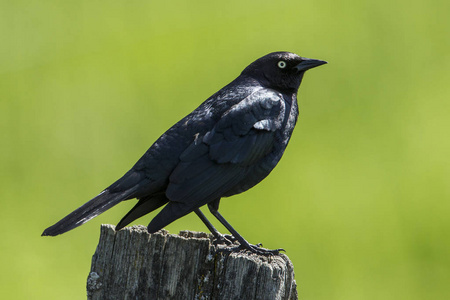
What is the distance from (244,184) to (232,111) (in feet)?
1.80

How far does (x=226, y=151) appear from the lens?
414cm

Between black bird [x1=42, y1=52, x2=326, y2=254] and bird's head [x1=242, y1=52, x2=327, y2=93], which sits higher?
bird's head [x1=242, y1=52, x2=327, y2=93]

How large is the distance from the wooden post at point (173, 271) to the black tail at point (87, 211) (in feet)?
1.04

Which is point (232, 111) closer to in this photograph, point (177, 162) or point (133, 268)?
point (177, 162)

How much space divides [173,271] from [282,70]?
2.24 metres

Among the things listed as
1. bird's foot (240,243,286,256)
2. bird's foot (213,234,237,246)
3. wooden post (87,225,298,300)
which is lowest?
bird's foot (213,234,237,246)

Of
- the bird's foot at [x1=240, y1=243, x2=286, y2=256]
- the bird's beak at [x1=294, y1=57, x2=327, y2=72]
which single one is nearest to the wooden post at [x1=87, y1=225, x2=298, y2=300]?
the bird's foot at [x1=240, y1=243, x2=286, y2=256]

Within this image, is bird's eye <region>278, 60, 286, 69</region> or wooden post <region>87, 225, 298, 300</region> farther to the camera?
bird's eye <region>278, 60, 286, 69</region>

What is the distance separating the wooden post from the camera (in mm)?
3230

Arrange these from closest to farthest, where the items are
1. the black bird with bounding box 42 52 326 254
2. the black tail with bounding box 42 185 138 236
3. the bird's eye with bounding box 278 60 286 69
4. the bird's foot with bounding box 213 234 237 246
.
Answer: the black tail with bounding box 42 185 138 236
the black bird with bounding box 42 52 326 254
the bird's foot with bounding box 213 234 237 246
the bird's eye with bounding box 278 60 286 69

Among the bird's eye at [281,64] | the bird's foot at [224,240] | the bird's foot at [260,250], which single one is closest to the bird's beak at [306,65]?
the bird's eye at [281,64]

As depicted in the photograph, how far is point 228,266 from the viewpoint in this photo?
328cm

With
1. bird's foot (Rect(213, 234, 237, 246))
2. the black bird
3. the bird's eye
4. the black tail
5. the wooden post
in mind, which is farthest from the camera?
the bird's eye

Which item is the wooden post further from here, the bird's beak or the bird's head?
the bird's beak
